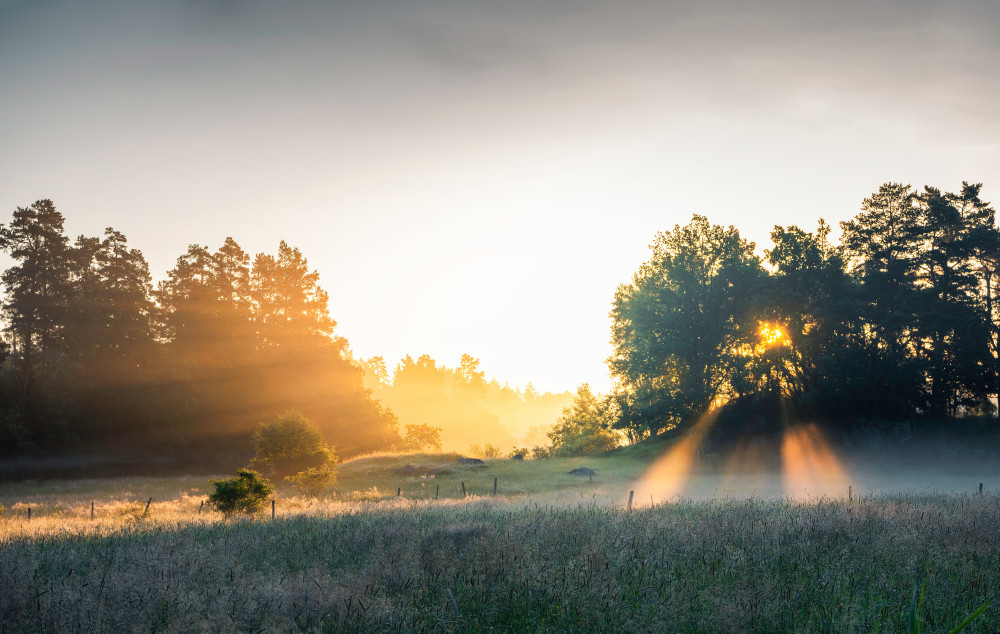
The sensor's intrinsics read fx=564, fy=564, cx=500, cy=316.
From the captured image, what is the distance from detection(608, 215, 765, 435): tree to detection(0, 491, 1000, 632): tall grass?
1369 inches

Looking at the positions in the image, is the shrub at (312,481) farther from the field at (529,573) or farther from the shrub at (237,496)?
the field at (529,573)

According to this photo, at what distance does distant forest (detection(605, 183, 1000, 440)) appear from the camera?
41.4 metres

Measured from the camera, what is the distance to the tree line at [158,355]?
1795 inches

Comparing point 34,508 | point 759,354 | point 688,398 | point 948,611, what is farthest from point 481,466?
point 948,611

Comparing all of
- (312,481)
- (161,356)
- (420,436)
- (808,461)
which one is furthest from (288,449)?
(420,436)

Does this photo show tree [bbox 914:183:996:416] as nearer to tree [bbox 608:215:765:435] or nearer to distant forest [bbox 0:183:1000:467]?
distant forest [bbox 0:183:1000:467]

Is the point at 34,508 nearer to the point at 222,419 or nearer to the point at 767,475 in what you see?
the point at 222,419

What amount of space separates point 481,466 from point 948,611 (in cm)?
4201

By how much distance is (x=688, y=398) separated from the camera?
46.9 m

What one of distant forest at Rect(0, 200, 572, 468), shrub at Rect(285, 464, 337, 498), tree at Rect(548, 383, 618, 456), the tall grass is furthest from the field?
tree at Rect(548, 383, 618, 456)

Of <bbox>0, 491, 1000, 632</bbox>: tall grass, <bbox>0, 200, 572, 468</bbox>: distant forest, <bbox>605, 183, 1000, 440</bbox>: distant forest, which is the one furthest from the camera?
<bbox>0, 200, 572, 468</bbox>: distant forest

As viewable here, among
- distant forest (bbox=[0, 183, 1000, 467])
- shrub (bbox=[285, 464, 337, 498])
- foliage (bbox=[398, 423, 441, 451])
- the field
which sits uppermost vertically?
distant forest (bbox=[0, 183, 1000, 467])

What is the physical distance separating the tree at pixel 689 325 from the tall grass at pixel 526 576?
3477cm

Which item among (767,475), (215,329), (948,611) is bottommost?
(767,475)
